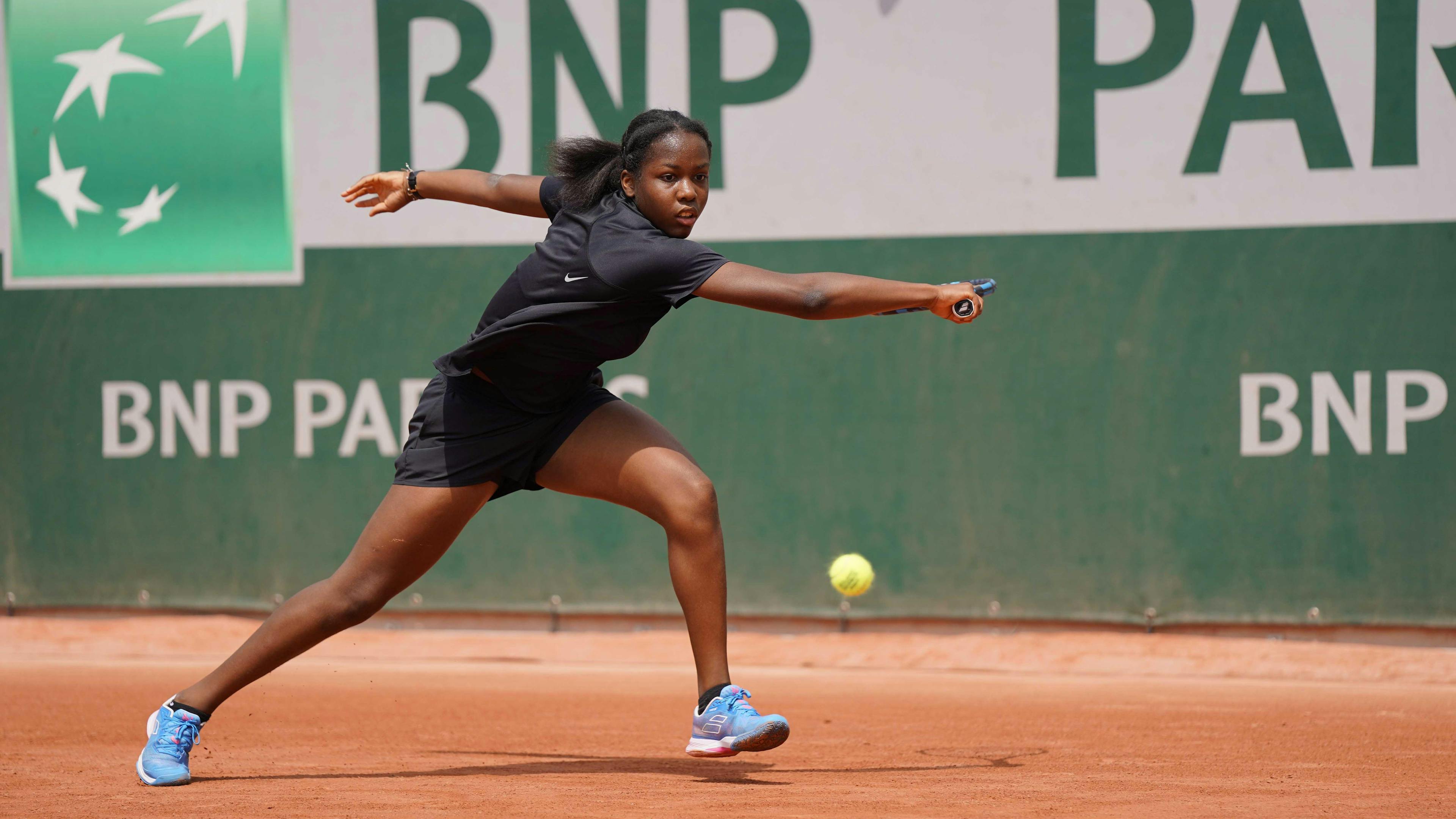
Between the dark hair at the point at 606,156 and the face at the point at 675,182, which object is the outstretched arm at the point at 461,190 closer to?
the dark hair at the point at 606,156

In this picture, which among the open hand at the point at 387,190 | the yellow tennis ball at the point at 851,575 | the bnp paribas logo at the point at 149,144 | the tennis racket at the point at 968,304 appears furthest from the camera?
the bnp paribas logo at the point at 149,144

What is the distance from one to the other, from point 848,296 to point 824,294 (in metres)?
0.05

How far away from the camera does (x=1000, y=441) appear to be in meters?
6.52

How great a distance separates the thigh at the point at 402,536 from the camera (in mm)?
3541

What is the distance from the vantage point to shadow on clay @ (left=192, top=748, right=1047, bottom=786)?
3766 millimetres

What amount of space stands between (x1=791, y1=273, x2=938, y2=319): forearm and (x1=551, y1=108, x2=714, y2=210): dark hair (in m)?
0.49

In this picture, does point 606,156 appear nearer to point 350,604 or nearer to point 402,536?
point 402,536

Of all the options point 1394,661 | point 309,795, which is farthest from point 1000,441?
point 309,795

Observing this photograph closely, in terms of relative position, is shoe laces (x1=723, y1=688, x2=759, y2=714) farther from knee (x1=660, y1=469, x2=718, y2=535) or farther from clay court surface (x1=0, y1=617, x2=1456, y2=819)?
knee (x1=660, y1=469, x2=718, y2=535)

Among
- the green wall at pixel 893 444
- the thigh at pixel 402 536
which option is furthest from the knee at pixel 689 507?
the green wall at pixel 893 444

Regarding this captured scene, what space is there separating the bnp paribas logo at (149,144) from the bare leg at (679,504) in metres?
3.99

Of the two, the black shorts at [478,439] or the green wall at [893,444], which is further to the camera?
the green wall at [893,444]

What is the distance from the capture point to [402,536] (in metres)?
3.54

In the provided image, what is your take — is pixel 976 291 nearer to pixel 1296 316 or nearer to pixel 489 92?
pixel 1296 316
